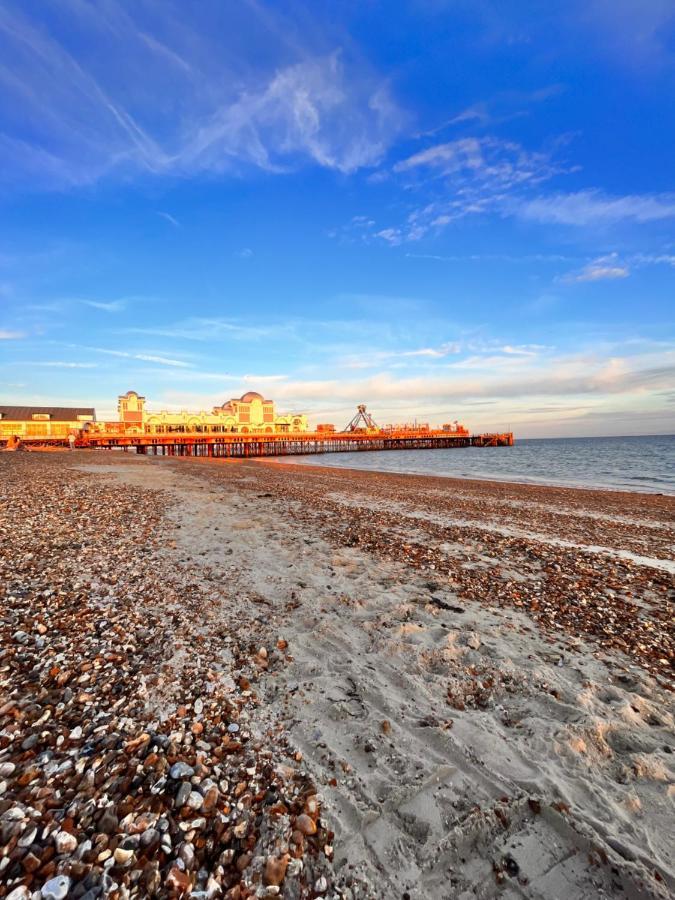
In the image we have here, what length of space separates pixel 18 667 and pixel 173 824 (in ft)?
8.32

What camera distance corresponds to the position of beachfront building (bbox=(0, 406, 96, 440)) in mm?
76812

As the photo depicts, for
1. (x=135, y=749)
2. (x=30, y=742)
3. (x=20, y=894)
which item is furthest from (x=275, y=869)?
(x=30, y=742)

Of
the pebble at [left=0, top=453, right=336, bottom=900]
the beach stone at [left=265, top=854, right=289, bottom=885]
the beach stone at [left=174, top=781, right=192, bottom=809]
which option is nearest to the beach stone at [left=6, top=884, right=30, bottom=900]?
the pebble at [left=0, top=453, right=336, bottom=900]

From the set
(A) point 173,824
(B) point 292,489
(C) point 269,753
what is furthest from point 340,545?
(B) point 292,489

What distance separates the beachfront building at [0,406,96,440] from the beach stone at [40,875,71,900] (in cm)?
9100

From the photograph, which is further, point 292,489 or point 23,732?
point 292,489

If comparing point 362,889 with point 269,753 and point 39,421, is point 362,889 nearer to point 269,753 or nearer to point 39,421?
point 269,753

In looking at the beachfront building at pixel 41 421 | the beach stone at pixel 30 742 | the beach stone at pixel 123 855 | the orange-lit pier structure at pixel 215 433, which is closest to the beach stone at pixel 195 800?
the beach stone at pixel 123 855

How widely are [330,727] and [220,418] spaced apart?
10796cm

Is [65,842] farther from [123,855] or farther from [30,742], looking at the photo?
[30,742]

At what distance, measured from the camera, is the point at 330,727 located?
10.8 ft

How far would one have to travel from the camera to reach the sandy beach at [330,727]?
7.05ft

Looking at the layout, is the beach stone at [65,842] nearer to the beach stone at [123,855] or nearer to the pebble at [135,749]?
the pebble at [135,749]

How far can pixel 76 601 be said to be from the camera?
516 cm
